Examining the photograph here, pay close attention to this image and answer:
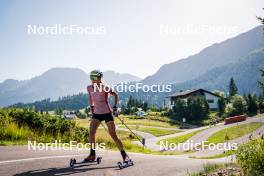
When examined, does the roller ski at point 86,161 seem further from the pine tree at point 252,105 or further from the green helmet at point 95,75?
the pine tree at point 252,105

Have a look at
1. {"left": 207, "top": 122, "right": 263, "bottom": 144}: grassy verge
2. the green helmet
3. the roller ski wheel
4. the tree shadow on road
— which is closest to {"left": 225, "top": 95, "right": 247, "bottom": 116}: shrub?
{"left": 207, "top": 122, "right": 263, "bottom": 144}: grassy verge

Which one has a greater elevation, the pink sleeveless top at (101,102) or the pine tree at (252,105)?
the pine tree at (252,105)

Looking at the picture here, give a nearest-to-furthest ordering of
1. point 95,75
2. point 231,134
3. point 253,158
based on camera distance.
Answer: point 253,158 → point 95,75 → point 231,134

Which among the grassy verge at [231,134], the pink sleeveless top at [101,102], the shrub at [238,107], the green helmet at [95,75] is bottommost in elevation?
the grassy verge at [231,134]

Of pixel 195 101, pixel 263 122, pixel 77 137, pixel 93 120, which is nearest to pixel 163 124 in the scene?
pixel 195 101

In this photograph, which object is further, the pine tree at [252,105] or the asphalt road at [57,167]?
the pine tree at [252,105]

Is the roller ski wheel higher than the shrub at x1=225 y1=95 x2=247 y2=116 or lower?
lower

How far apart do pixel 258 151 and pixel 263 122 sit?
81401 mm

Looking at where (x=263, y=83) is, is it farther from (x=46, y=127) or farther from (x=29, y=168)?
(x=46, y=127)

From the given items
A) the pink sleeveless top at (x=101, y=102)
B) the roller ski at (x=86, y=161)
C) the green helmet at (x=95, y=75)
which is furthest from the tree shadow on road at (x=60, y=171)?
the green helmet at (x=95, y=75)

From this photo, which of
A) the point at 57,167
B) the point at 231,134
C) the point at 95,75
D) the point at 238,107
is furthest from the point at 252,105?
the point at 57,167

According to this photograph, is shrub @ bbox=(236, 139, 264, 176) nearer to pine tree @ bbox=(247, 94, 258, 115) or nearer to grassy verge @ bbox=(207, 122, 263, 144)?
grassy verge @ bbox=(207, 122, 263, 144)

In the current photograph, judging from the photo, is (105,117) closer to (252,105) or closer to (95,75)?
(95,75)

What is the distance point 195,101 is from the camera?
4956 inches
